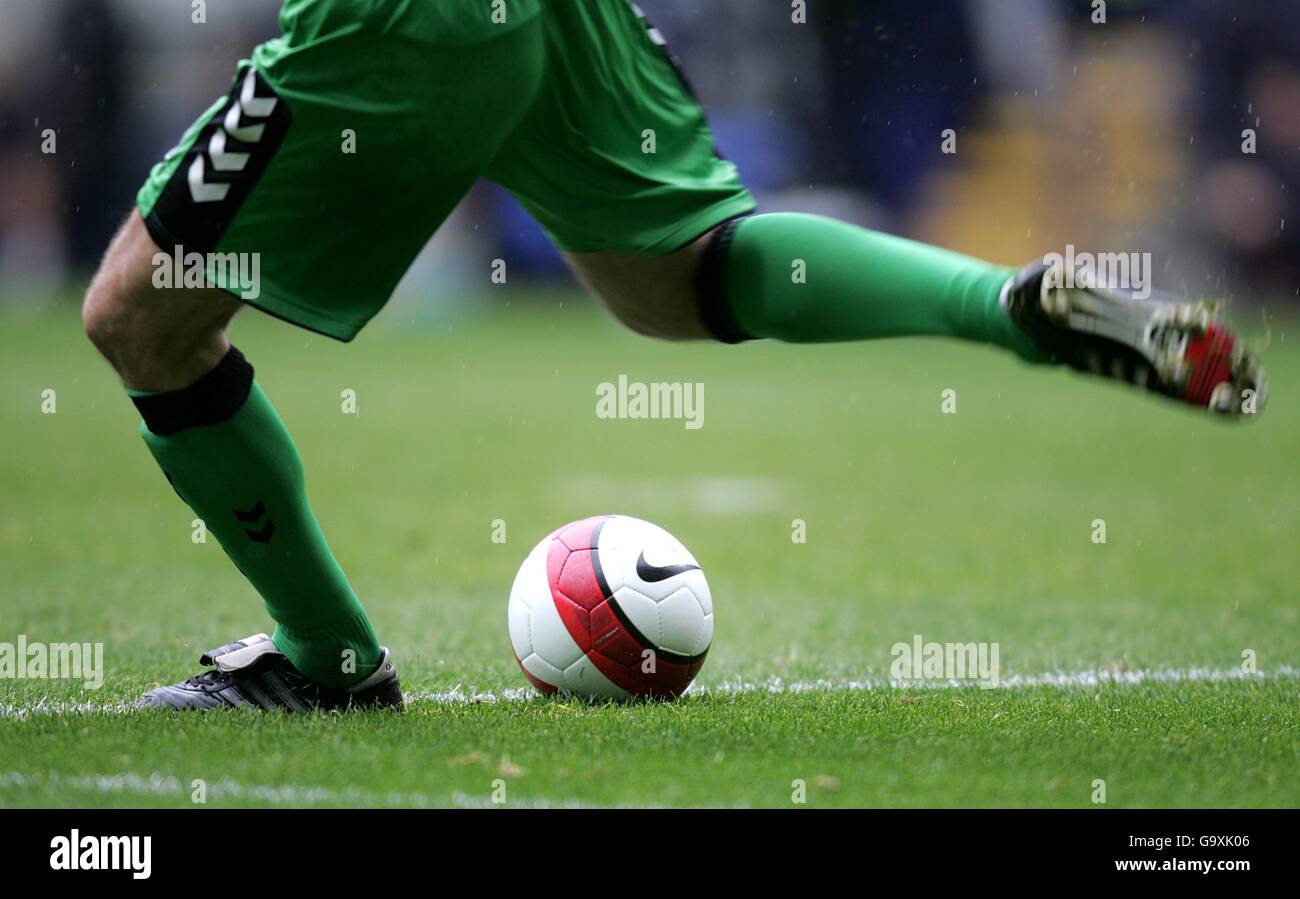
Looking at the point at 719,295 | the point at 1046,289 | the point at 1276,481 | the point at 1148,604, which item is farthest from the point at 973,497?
the point at 1046,289

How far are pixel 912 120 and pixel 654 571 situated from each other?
1934 cm

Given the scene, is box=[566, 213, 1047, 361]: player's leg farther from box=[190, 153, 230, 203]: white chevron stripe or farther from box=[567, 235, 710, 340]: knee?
box=[190, 153, 230, 203]: white chevron stripe

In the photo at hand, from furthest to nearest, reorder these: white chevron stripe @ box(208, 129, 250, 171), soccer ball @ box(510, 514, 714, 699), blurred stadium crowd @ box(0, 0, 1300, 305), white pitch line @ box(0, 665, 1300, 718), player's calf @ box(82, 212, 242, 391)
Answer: blurred stadium crowd @ box(0, 0, 1300, 305), white pitch line @ box(0, 665, 1300, 718), soccer ball @ box(510, 514, 714, 699), player's calf @ box(82, 212, 242, 391), white chevron stripe @ box(208, 129, 250, 171)

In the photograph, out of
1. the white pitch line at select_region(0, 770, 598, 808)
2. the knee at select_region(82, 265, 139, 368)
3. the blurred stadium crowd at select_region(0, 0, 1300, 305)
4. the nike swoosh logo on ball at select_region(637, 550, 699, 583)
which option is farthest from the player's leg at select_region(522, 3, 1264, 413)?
the blurred stadium crowd at select_region(0, 0, 1300, 305)

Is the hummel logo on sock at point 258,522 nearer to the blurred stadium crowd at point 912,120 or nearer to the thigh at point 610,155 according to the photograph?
the thigh at point 610,155

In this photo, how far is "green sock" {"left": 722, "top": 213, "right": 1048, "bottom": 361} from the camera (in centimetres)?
323

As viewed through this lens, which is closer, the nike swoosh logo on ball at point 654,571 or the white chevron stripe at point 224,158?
the white chevron stripe at point 224,158

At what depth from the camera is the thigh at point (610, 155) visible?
360 centimetres

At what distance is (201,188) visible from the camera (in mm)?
3195

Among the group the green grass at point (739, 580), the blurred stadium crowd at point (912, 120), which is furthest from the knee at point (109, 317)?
the blurred stadium crowd at point (912, 120)

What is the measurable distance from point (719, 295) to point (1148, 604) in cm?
299

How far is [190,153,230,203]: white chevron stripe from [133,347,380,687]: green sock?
46 cm

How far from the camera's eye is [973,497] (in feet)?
29.0

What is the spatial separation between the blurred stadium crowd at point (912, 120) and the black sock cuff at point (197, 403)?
16.4 metres
